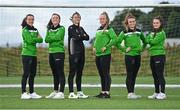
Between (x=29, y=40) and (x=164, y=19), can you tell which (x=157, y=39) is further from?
(x=164, y=19)

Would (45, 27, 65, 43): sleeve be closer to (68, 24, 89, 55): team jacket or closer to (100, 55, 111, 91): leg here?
(68, 24, 89, 55): team jacket

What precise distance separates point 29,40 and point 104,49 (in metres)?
1.67

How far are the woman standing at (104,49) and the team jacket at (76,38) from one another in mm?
336

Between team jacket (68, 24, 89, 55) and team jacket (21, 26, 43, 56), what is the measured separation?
0.67 metres

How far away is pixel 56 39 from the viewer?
12.7m

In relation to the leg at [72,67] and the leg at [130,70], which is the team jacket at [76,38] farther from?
the leg at [130,70]

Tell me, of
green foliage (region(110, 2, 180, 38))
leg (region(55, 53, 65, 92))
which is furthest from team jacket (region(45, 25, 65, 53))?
green foliage (region(110, 2, 180, 38))

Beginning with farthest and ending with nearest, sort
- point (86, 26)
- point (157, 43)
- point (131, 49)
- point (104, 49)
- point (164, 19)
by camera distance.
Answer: point (164, 19), point (86, 26), point (131, 49), point (157, 43), point (104, 49)

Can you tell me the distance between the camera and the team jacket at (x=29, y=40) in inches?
502

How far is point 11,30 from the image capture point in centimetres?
1870

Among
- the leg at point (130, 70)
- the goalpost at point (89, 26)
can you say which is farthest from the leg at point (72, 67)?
the goalpost at point (89, 26)

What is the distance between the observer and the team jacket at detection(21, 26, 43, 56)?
12750mm

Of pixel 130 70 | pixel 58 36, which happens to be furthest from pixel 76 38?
pixel 130 70

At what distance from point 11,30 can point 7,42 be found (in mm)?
927
